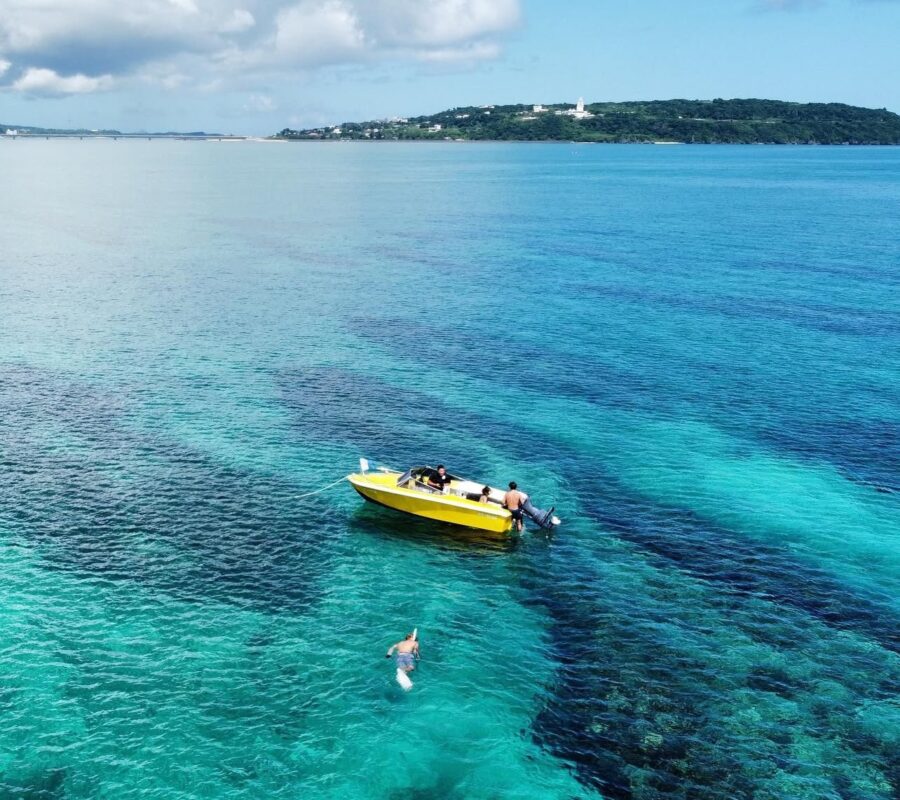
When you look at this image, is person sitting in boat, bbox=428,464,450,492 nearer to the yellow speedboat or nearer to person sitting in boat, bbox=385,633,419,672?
the yellow speedboat

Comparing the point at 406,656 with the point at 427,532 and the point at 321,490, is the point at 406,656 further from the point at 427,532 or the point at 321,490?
the point at 321,490

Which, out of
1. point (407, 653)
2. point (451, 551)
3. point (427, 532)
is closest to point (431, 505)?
point (427, 532)

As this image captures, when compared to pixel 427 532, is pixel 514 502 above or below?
above

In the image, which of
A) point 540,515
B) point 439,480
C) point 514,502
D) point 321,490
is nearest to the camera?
point 514,502

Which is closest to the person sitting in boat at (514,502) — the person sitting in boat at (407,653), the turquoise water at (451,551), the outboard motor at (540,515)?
the outboard motor at (540,515)

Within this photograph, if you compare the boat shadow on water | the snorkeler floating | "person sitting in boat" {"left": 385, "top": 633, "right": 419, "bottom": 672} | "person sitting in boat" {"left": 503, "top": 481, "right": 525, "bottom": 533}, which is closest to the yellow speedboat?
"person sitting in boat" {"left": 503, "top": 481, "right": 525, "bottom": 533}

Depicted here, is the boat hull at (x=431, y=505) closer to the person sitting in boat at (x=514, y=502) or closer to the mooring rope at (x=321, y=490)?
the person sitting in boat at (x=514, y=502)
